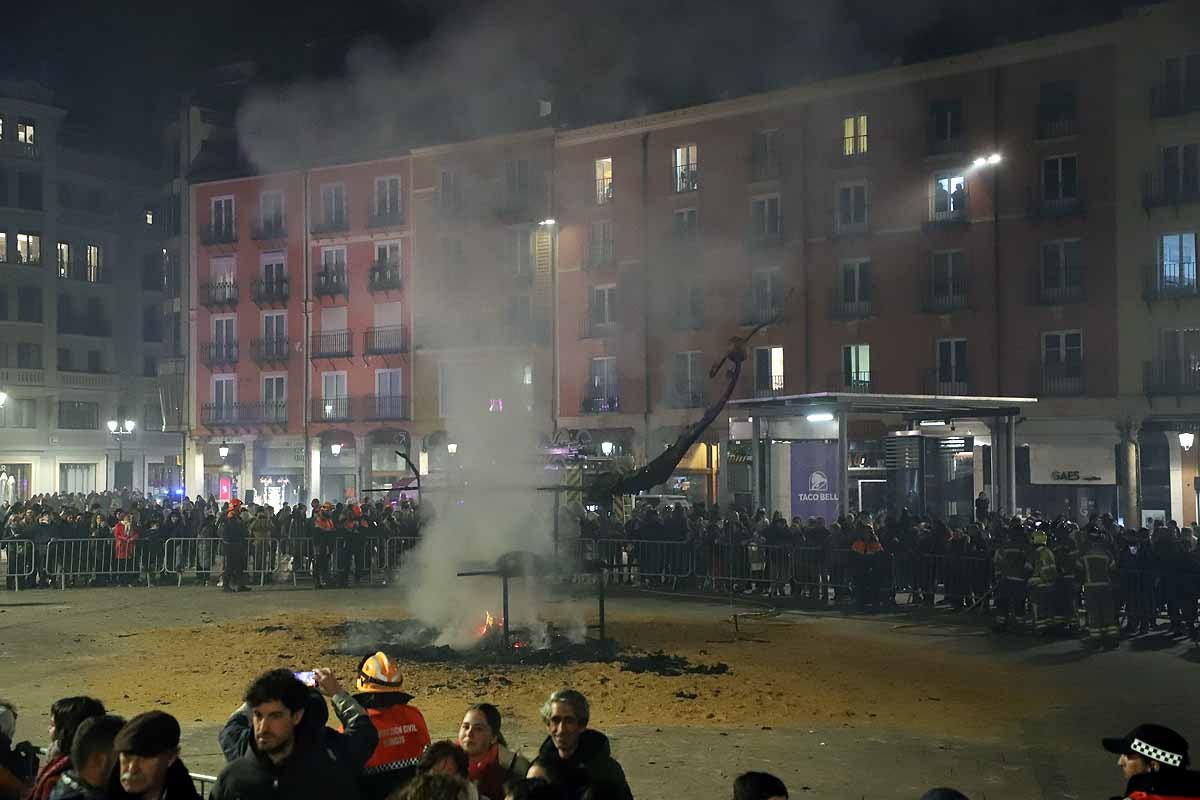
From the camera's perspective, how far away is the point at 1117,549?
17.8 m

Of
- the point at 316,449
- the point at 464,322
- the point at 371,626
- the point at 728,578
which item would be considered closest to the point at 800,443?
the point at 728,578

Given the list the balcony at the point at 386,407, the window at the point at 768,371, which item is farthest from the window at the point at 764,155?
the balcony at the point at 386,407

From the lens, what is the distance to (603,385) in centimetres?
4141

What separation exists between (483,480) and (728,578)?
7.47 meters

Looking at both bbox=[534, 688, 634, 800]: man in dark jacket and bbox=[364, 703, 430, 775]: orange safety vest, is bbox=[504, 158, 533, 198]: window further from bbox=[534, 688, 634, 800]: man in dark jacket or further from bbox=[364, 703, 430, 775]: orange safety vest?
bbox=[534, 688, 634, 800]: man in dark jacket

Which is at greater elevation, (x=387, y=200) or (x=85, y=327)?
(x=387, y=200)

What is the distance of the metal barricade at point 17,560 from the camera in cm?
2295

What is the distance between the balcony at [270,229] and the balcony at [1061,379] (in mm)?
31277

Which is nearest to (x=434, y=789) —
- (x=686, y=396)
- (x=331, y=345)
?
(x=686, y=396)

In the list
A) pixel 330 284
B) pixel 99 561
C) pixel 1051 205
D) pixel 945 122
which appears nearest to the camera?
pixel 99 561

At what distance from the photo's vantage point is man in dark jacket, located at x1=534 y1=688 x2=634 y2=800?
5.07m

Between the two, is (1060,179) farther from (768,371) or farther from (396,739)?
(396,739)

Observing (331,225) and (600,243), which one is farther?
(331,225)

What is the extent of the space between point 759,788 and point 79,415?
59.0m
